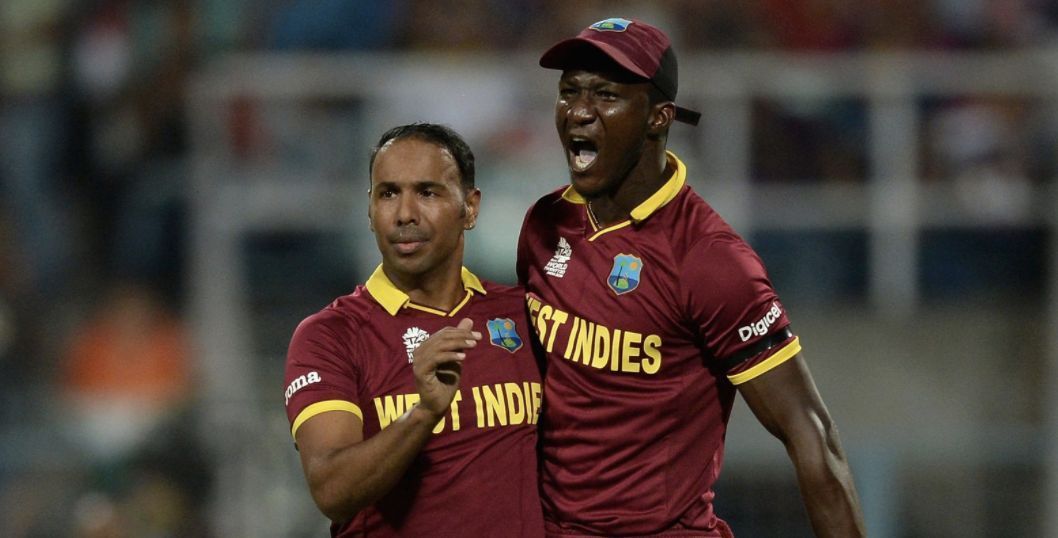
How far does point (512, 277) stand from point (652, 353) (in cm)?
345

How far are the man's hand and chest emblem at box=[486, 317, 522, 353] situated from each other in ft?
1.62

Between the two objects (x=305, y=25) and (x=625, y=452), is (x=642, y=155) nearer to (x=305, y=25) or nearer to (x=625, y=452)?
(x=625, y=452)

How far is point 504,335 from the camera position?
4137 millimetres

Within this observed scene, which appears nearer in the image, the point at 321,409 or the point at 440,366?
the point at 440,366

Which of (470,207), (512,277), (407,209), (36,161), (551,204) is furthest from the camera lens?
(36,161)

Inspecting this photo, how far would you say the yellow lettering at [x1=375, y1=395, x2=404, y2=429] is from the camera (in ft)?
12.9

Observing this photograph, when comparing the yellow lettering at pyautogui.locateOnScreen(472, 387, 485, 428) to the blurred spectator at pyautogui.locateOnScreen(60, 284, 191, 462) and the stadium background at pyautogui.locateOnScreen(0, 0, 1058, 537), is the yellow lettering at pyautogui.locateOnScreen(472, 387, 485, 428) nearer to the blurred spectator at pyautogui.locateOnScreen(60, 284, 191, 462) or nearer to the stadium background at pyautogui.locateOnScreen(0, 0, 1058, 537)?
the stadium background at pyautogui.locateOnScreen(0, 0, 1058, 537)

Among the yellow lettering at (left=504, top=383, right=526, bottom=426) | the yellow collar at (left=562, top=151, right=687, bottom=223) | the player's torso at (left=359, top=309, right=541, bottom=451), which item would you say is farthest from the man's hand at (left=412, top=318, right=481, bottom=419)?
the yellow collar at (left=562, top=151, right=687, bottom=223)

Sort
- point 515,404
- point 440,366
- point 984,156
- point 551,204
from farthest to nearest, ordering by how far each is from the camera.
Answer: point 984,156, point 551,204, point 515,404, point 440,366

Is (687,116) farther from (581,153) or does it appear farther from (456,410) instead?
(456,410)

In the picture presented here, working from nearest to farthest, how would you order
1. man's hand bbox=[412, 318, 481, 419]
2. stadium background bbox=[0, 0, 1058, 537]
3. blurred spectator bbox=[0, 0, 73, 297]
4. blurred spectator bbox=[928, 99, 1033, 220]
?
man's hand bbox=[412, 318, 481, 419]
stadium background bbox=[0, 0, 1058, 537]
blurred spectator bbox=[928, 99, 1033, 220]
blurred spectator bbox=[0, 0, 73, 297]

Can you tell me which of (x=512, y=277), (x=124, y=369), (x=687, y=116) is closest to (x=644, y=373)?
(x=687, y=116)

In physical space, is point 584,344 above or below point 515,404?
above

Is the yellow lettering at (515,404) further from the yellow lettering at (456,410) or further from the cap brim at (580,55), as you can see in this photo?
the cap brim at (580,55)
